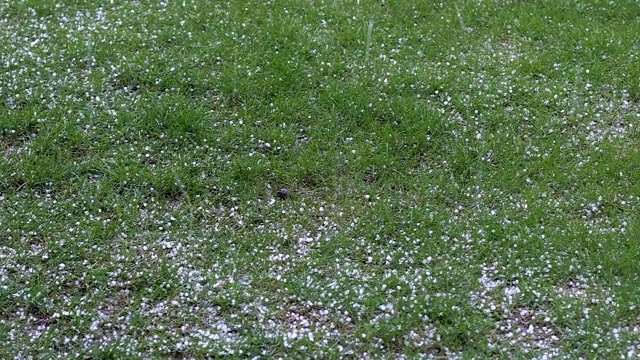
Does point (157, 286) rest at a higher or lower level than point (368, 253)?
lower

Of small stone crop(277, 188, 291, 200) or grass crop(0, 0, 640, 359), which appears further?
small stone crop(277, 188, 291, 200)

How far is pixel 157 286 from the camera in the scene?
14.9 feet

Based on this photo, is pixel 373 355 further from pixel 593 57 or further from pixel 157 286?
pixel 593 57

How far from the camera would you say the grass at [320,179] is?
171 inches

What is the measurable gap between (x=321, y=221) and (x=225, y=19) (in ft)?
7.75

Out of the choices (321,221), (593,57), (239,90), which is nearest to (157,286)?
(321,221)

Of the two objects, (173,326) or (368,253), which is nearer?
(173,326)

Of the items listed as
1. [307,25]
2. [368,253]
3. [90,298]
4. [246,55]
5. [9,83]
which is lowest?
[90,298]

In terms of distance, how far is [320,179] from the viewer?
5.29m

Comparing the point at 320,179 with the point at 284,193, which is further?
the point at 320,179

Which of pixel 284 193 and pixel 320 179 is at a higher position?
pixel 320 179

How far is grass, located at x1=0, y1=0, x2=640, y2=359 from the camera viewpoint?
434 centimetres

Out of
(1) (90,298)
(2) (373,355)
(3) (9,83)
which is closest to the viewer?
(2) (373,355)

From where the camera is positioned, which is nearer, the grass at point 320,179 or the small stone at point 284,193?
the grass at point 320,179
